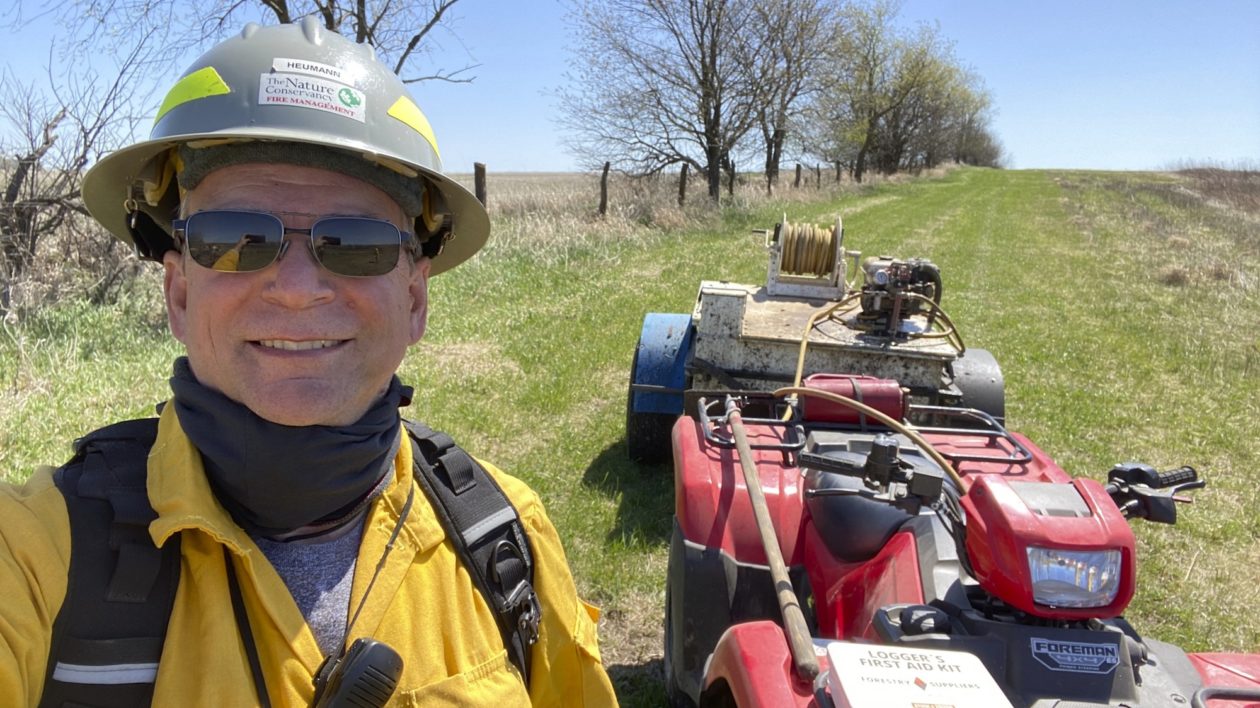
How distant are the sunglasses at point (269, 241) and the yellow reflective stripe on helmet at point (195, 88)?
0.21 metres

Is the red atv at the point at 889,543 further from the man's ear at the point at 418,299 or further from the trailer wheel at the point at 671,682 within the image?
the man's ear at the point at 418,299

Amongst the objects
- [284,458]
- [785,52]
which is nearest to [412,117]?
[284,458]

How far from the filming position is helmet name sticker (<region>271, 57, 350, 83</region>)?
53.7 inches

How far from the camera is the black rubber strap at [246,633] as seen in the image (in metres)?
1.15

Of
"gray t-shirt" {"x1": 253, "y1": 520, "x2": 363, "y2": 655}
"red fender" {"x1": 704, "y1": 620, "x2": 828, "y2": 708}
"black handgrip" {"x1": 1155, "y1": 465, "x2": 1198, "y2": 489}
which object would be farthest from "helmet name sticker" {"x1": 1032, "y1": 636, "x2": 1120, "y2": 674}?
→ "gray t-shirt" {"x1": 253, "y1": 520, "x2": 363, "y2": 655}

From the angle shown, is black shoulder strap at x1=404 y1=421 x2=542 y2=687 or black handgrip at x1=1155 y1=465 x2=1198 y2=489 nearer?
black shoulder strap at x1=404 y1=421 x2=542 y2=687

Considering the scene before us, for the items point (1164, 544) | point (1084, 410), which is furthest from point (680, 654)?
point (1084, 410)

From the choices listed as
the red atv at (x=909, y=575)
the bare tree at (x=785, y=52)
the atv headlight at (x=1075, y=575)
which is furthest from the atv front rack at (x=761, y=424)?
the bare tree at (x=785, y=52)

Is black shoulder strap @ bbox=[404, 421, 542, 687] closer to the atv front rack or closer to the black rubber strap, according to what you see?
the black rubber strap

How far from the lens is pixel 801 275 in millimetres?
6062

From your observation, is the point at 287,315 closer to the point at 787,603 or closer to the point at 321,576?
the point at 321,576

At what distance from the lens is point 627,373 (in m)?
7.26

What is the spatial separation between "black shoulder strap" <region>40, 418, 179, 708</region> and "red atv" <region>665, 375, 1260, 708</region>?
1088 millimetres

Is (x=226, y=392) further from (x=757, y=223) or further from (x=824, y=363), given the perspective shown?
(x=757, y=223)
